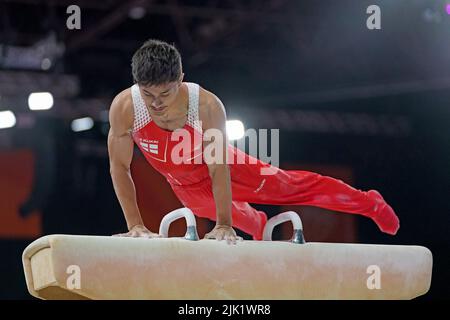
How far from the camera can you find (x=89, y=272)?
12.1 feet

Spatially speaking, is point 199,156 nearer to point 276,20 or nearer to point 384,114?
point 276,20

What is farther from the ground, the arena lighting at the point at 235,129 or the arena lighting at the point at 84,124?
the arena lighting at the point at 84,124

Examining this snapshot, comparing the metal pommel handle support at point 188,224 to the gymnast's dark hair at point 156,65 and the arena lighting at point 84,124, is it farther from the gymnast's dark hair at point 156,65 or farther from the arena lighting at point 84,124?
the arena lighting at point 84,124

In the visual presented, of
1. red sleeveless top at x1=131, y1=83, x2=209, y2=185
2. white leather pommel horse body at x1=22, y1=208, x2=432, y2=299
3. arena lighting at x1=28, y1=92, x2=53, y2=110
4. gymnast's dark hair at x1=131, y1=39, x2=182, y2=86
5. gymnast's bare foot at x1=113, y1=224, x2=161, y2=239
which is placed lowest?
white leather pommel horse body at x1=22, y1=208, x2=432, y2=299

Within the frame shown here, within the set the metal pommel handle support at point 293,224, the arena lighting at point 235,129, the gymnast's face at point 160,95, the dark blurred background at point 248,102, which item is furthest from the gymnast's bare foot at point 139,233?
the dark blurred background at point 248,102

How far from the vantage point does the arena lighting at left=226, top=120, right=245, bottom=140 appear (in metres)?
9.80

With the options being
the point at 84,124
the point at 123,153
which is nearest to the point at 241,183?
the point at 123,153

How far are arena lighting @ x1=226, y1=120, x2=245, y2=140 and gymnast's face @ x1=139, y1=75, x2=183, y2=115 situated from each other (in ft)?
18.0

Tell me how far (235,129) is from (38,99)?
2.86 meters

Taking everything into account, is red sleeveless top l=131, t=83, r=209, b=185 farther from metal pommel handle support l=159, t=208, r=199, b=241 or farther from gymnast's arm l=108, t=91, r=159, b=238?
metal pommel handle support l=159, t=208, r=199, b=241

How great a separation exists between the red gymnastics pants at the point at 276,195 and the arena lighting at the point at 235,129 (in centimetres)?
465

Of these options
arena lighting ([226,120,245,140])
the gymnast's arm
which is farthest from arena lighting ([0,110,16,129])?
the gymnast's arm

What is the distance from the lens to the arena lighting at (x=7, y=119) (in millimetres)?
11055

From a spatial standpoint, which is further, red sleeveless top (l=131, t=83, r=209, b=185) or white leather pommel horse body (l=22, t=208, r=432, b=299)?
red sleeveless top (l=131, t=83, r=209, b=185)
